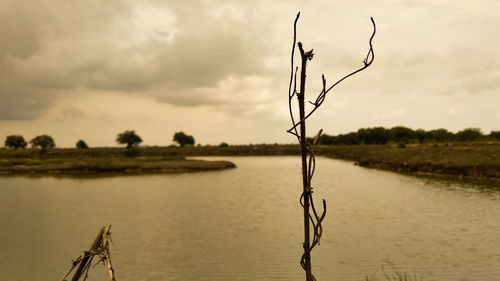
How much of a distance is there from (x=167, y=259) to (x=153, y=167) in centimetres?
4287

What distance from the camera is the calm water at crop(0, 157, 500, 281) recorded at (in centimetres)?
1255

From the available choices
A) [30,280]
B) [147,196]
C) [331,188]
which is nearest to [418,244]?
[30,280]

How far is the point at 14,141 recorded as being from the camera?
5305 inches

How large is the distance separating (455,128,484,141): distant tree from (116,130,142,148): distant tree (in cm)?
10487

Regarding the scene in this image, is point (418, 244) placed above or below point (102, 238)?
below

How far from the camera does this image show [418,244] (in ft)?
49.3

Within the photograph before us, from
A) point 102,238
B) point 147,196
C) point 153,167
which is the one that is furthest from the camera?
point 153,167

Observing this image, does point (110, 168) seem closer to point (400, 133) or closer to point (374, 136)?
point (374, 136)

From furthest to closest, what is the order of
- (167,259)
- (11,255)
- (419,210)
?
(419,210), (11,255), (167,259)

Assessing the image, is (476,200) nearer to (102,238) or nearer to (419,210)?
(419,210)

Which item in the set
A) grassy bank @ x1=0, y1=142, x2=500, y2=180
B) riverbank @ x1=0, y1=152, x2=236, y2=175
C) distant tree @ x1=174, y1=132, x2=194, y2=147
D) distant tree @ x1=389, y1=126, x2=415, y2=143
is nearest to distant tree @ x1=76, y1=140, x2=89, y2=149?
distant tree @ x1=174, y1=132, x2=194, y2=147

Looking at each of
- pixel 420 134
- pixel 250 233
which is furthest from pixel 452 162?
pixel 420 134

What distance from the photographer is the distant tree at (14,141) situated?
134750mm

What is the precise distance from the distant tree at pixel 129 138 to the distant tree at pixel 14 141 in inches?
1402
